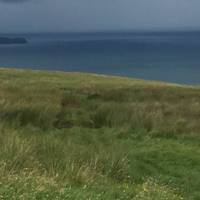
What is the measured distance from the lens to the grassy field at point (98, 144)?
8.86m

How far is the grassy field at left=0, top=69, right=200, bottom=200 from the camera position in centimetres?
886

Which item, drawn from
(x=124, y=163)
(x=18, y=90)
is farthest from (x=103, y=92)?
(x=124, y=163)

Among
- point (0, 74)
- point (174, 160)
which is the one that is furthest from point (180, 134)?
point (0, 74)

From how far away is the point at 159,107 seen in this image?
2148 centimetres

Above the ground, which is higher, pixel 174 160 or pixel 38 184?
pixel 38 184

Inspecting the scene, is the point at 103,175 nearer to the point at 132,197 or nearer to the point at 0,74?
the point at 132,197

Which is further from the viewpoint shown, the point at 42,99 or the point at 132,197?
the point at 42,99

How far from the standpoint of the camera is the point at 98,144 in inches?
566

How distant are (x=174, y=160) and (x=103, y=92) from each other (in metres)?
11.5

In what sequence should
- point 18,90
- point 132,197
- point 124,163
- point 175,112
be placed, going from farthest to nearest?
point 18,90, point 175,112, point 124,163, point 132,197

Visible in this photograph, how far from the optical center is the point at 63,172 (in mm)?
9945

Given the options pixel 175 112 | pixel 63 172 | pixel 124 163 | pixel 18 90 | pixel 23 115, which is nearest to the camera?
pixel 63 172

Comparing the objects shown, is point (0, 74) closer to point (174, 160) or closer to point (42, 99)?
point (42, 99)

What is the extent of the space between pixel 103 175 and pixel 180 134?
27.5ft
